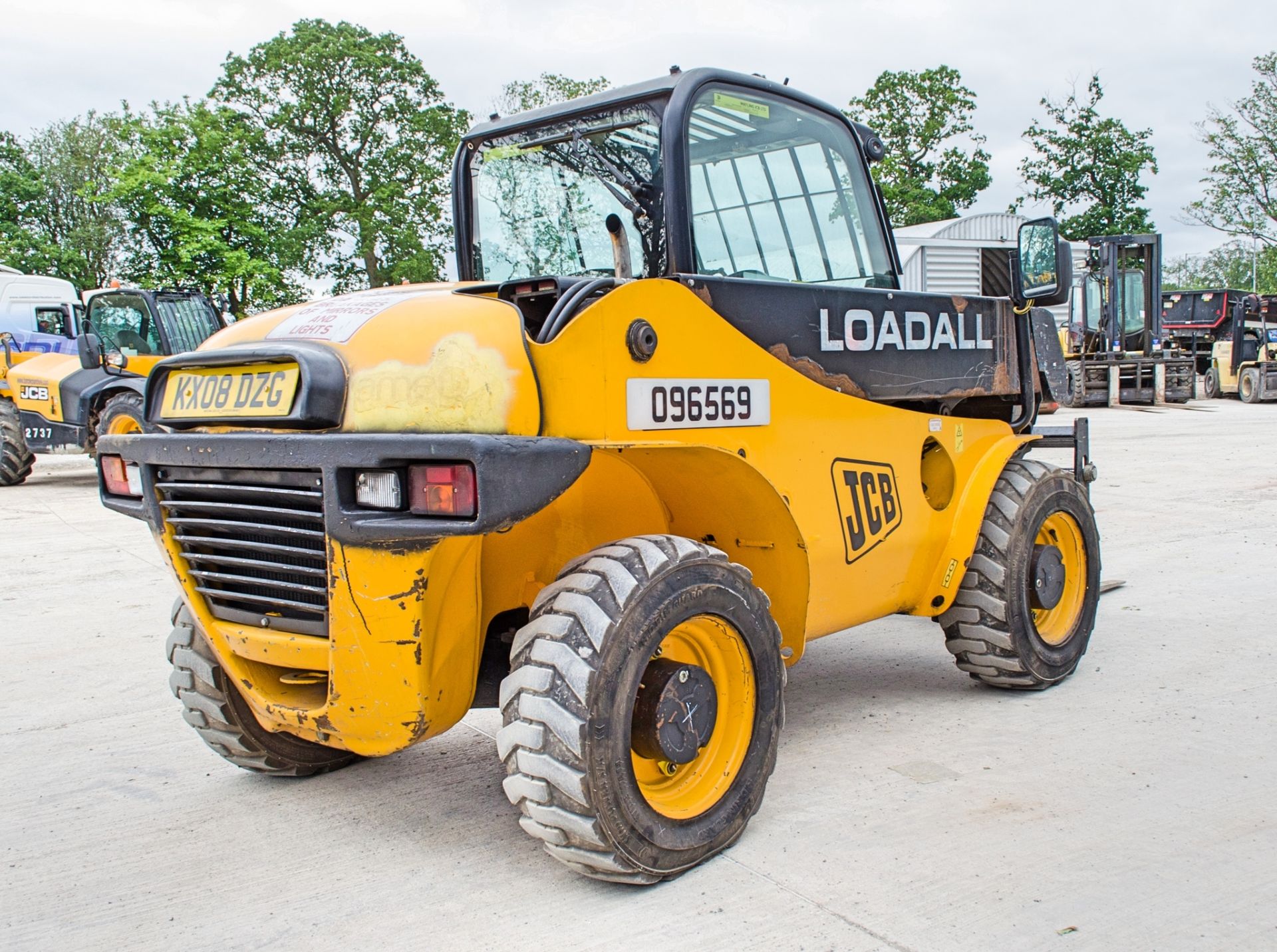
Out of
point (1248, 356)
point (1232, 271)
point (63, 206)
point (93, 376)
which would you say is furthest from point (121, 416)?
point (1232, 271)

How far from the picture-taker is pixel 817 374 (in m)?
3.80

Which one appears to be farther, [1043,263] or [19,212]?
[19,212]

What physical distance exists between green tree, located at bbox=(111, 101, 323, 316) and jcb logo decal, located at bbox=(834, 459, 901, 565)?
28297 mm

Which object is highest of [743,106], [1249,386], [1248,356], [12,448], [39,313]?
[39,313]

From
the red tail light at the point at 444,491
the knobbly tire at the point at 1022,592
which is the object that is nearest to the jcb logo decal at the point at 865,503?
the knobbly tire at the point at 1022,592

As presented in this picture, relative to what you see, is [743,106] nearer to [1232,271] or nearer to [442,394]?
[442,394]

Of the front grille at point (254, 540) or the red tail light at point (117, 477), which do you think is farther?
the red tail light at point (117, 477)

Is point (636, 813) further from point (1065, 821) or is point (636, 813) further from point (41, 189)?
point (41, 189)

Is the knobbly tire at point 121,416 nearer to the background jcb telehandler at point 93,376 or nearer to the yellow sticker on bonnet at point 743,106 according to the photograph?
the background jcb telehandler at point 93,376

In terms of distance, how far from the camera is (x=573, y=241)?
410 centimetres

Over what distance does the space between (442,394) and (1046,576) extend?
3.07m

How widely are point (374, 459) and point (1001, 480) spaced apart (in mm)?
3001

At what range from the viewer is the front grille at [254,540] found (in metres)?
2.88

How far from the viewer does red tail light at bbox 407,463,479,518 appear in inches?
103
